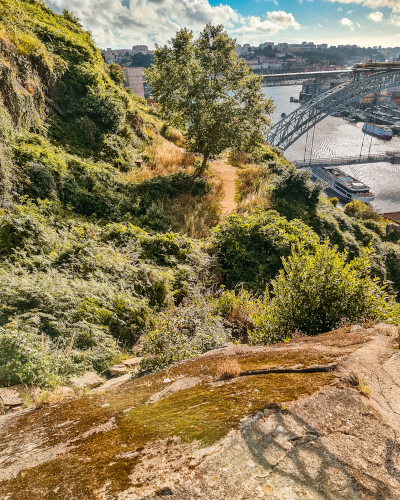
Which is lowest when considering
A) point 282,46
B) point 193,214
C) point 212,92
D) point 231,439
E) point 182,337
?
point 193,214

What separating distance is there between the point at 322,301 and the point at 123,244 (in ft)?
17.0

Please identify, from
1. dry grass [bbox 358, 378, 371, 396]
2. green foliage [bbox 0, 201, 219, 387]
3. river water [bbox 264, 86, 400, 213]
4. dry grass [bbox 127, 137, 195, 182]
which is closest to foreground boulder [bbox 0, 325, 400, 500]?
dry grass [bbox 358, 378, 371, 396]

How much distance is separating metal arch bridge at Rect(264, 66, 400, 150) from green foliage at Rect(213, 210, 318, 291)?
33.4 m

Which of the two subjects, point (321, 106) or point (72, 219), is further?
point (321, 106)

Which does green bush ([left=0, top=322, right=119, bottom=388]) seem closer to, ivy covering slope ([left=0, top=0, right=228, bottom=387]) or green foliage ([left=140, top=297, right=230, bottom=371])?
ivy covering slope ([left=0, top=0, right=228, bottom=387])

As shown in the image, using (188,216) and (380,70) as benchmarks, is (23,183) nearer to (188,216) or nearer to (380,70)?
(188,216)

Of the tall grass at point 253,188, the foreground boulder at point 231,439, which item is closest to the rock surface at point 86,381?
the foreground boulder at point 231,439

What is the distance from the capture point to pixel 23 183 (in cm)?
802

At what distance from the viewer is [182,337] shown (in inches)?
187

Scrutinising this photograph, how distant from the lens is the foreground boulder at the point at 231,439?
156 centimetres

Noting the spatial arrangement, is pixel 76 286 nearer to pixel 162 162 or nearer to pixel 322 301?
pixel 322 301

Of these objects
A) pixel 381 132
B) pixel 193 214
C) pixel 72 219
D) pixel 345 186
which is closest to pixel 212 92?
pixel 193 214

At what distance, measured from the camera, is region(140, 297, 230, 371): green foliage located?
171 inches

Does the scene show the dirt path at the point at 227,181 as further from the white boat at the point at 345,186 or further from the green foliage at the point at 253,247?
the white boat at the point at 345,186
